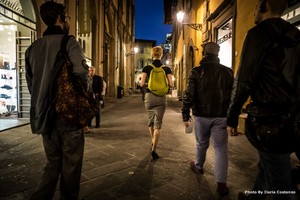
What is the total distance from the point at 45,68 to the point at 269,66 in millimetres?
1762

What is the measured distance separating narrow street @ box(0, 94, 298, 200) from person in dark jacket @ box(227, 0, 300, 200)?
1318mm

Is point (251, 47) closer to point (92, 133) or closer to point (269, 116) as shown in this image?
point (269, 116)

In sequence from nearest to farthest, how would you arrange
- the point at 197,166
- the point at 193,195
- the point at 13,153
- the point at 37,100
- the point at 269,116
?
the point at 269,116, the point at 37,100, the point at 193,195, the point at 197,166, the point at 13,153

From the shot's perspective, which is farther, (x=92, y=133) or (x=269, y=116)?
(x=92, y=133)

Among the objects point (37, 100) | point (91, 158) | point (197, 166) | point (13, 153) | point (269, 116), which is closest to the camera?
point (269, 116)

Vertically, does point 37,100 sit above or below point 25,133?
above

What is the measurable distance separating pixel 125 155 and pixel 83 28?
29.6ft

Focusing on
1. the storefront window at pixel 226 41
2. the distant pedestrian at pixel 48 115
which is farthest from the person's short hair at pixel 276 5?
the storefront window at pixel 226 41

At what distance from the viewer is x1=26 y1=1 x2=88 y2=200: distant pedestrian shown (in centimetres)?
215

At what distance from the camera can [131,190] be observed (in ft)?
9.90

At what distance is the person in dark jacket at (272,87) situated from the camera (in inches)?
65.4

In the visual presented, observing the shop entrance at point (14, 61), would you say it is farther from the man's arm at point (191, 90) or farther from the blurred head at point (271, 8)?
the blurred head at point (271, 8)

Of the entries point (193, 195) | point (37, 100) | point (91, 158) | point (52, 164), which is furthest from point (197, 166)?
point (37, 100)

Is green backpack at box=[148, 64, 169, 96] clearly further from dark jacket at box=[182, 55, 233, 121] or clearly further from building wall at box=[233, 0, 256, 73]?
building wall at box=[233, 0, 256, 73]
